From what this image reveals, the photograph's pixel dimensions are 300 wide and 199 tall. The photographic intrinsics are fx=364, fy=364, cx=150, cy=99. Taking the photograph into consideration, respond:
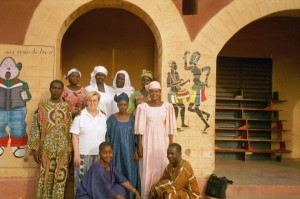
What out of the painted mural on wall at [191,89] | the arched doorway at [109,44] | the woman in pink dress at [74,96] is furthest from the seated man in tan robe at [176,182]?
the arched doorway at [109,44]

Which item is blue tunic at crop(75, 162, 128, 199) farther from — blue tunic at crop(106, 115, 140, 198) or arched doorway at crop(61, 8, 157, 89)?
arched doorway at crop(61, 8, 157, 89)

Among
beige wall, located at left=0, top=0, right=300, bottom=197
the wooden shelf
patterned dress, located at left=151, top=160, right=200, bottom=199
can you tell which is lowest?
patterned dress, located at left=151, top=160, right=200, bottom=199

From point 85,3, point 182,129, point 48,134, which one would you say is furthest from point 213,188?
point 85,3

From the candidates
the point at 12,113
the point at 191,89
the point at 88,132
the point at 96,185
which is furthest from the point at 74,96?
the point at 191,89

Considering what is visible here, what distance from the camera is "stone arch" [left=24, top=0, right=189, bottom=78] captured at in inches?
217

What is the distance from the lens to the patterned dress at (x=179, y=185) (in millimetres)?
4648

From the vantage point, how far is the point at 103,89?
5352 millimetres

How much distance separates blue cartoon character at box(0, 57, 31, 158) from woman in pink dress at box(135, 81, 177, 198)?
183 centimetres

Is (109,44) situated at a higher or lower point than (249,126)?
higher

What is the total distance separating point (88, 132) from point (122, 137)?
1.50 feet

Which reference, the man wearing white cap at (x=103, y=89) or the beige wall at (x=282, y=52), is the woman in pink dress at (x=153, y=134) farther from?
the beige wall at (x=282, y=52)

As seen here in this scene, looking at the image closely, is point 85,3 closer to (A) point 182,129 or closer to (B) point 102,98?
(B) point 102,98

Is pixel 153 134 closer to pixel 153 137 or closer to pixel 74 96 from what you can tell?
pixel 153 137

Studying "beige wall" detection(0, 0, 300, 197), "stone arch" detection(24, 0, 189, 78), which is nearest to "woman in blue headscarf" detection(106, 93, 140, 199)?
"beige wall" detection(0, 0, 300, 197)
